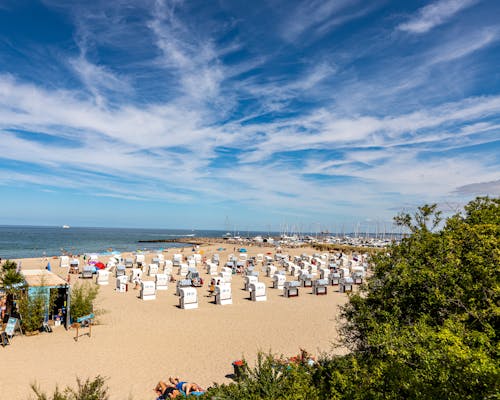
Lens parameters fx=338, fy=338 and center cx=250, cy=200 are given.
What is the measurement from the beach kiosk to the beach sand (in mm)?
676

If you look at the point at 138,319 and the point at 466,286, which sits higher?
the point at 466,286

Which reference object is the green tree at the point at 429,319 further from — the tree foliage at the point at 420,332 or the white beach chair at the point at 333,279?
the white beach chair at the point at 333,279

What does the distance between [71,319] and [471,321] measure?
11397mm

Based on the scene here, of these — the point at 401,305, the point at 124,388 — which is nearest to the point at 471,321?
the point at 401,305

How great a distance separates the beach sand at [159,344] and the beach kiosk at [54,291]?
676mm

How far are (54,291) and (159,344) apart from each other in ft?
14.3

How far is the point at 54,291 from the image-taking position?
11320 mm

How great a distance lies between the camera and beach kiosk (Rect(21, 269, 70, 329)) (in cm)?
1095

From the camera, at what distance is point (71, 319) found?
11.3 metres

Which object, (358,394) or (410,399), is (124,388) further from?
(410,399)

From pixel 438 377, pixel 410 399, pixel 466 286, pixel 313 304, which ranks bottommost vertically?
pixel 313 304

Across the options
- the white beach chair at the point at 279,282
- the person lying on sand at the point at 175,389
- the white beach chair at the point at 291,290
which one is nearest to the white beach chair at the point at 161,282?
the white beach chair at the point at 279,282

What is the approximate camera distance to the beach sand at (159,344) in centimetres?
751

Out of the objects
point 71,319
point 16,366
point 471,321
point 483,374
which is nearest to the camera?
point 483,374
